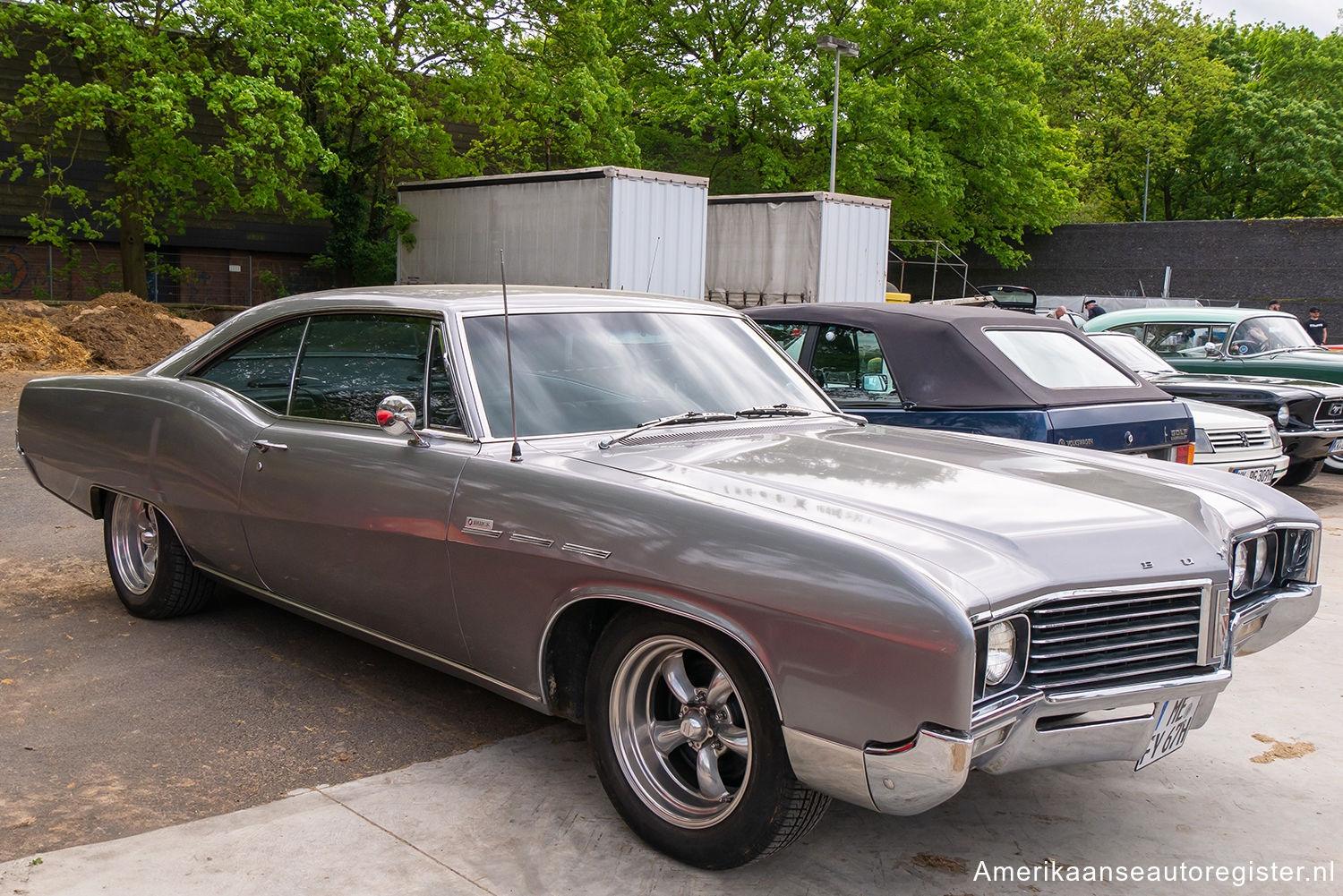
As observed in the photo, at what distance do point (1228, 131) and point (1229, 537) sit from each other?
48.5 m

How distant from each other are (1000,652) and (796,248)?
1769cm

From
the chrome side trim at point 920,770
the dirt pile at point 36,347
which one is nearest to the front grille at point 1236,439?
the chrome side trim at point 920,770

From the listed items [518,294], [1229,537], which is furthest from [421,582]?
[1229,537]

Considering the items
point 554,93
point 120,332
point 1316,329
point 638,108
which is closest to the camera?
point 120,332

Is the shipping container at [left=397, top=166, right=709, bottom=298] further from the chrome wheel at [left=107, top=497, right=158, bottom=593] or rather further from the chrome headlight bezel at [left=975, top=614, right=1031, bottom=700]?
the chrome headlight bezel at [left=975, top=614, right=1031, bottom=700]

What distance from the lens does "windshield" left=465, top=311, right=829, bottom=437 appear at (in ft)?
12.8

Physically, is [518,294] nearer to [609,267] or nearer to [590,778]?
[590,778]

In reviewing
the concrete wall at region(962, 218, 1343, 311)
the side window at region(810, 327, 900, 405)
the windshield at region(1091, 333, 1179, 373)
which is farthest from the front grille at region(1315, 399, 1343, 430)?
the concrete wall at region(962, 218, 1343, 311)

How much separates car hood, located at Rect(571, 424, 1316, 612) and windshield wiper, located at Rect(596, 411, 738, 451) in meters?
0.04

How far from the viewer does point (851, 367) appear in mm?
7055

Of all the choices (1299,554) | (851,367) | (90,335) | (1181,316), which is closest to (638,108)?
(90,335)

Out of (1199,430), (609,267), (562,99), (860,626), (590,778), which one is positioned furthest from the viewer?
(562,99)

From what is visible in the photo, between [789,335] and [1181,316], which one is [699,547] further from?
[1181,316]

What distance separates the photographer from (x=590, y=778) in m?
3.79
